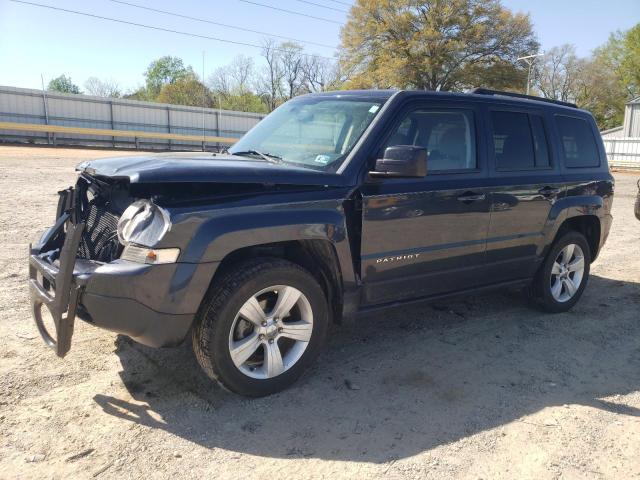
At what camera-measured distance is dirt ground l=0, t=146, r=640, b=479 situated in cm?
278

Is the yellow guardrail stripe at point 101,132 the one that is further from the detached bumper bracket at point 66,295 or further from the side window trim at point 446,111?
the detached bumper bracket at point 66,295

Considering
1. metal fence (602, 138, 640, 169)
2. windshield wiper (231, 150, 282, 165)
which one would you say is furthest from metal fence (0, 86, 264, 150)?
windshield wiper (231, 150, 282, 165)

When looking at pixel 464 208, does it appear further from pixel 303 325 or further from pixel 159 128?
pixel 159 128

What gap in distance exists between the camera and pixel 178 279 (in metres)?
2.95

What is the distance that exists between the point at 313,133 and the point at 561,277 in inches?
117

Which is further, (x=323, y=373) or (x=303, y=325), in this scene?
(x=323, y=373)

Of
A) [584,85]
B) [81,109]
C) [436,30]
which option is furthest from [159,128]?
[584,85]

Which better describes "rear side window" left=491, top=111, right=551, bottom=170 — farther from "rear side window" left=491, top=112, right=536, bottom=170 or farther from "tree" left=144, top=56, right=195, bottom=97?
"tree" left=144, top=56, right=195, bottom=97

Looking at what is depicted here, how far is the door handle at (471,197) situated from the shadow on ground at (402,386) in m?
1.17

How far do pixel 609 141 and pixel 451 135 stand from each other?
121 feet

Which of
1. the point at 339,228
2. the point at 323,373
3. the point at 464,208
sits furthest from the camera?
the point at 464,208

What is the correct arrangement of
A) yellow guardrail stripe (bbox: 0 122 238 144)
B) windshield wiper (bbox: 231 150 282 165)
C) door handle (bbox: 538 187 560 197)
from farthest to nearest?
yellow guardrail stripe (bbox: 0 122 238 144)
door handle (bbox: 538 187 560 197)
windshield wiper (bbox: 231 150 282 165)

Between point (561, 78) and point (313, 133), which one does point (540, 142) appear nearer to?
point (313, 133)

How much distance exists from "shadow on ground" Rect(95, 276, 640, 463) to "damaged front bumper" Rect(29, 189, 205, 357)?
21.1 inches
